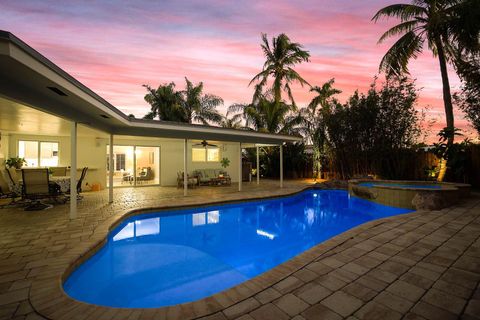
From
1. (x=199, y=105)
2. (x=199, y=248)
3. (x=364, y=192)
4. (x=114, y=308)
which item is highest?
(x=199, y=105)

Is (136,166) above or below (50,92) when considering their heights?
below

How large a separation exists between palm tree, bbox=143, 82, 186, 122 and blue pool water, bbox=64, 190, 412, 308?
43.1ft

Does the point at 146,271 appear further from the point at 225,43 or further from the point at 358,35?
the point at 358,35

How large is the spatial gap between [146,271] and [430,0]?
47.2 feet

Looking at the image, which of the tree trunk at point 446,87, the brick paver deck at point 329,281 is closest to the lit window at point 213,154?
the brick paver deck at point 329,281

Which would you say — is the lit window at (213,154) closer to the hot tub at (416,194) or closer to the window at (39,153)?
the window at (39,153)

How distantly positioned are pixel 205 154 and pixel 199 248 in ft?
33.6

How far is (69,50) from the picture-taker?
31.1 feet

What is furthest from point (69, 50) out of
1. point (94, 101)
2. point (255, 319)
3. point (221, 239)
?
point (255, 319)

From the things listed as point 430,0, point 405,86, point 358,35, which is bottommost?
point 405,86

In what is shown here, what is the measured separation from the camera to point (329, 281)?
2.50 metres

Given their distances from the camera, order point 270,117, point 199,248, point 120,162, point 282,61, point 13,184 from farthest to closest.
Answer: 1. point 282,61
2. point 270,117
3. point 120,162
4. point 13,184
5. point 199,248

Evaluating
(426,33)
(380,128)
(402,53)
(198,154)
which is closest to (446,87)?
(402,53)

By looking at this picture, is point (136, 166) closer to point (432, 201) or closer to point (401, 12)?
point (432, 201)
